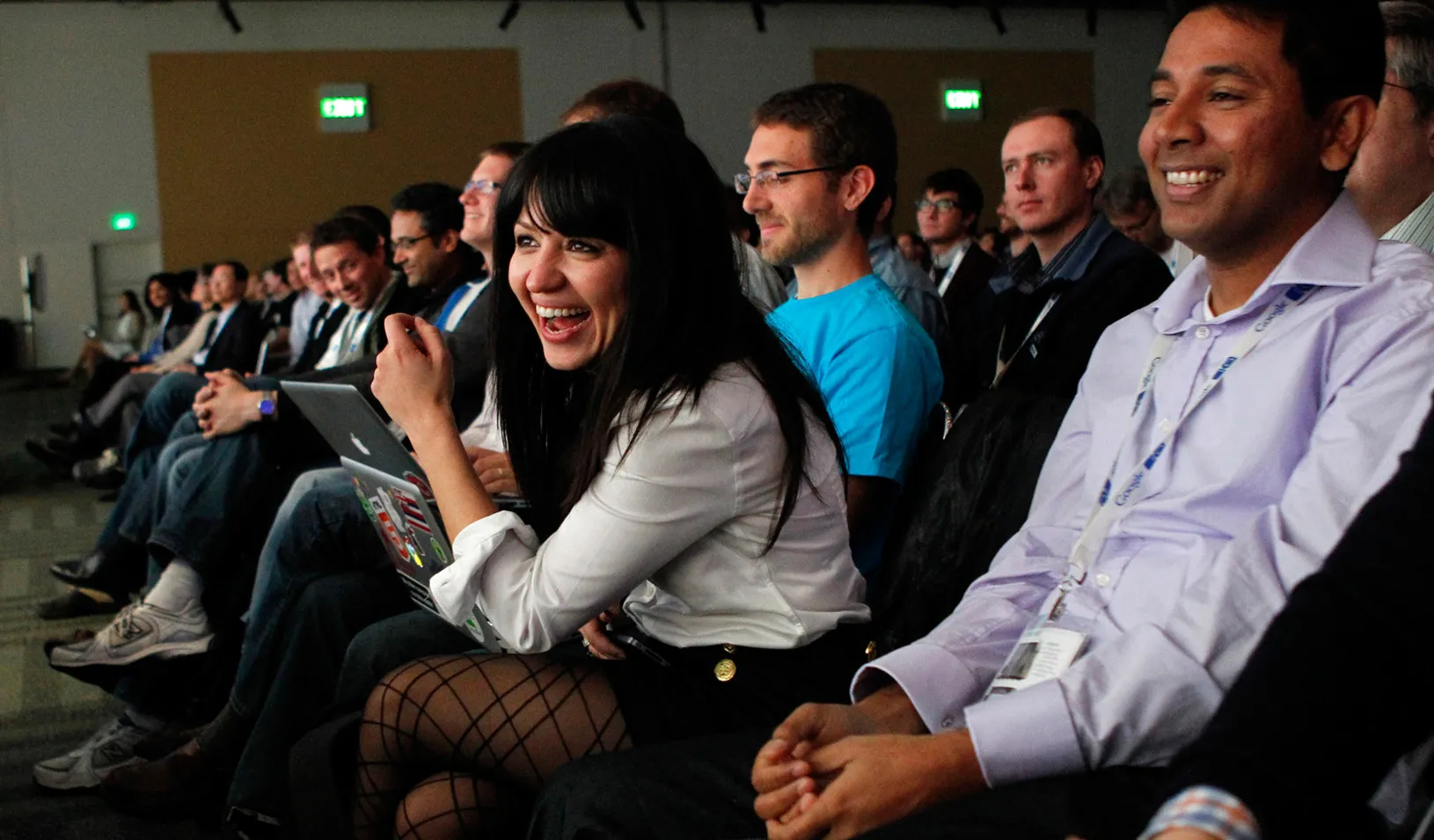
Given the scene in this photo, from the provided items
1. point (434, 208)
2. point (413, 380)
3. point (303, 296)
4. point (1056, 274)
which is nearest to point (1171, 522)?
point (413, 380)

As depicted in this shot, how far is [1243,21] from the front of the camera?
1.21 m

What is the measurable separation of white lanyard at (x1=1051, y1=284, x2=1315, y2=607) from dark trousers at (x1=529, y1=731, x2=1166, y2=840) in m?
0.25

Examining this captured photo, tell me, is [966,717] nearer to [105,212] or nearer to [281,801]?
[281,801]

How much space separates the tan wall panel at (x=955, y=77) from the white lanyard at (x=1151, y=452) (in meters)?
12.4

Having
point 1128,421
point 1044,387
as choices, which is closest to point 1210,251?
point 1128,421

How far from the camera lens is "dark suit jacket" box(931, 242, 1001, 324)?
4.82 meters

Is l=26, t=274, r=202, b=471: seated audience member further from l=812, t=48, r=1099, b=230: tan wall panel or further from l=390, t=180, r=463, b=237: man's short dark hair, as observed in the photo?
l=812, t=48, r=1099, b=230: tan wall panel

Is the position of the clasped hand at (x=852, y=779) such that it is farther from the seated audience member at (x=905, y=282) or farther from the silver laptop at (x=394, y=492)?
A: the seated audience member at (x=905, y=282)

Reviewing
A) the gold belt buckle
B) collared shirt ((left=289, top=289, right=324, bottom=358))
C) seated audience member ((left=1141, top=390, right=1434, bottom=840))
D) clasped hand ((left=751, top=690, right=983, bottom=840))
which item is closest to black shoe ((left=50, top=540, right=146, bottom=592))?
the gold belt buckle

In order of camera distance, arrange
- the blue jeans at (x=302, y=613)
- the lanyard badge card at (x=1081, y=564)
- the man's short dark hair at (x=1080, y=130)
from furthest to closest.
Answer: the man's short dark hair at (x=1080, y=130), the blue jeans at (x=302, y=613), the lanyard badge card at (x=1081, y=564)

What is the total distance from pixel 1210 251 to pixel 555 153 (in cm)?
68

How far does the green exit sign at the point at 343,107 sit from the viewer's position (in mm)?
12172

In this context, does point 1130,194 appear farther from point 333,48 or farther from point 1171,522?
point 333,48

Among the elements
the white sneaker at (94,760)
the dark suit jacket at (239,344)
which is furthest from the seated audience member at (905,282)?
the dark suit jacket at (239,344)
